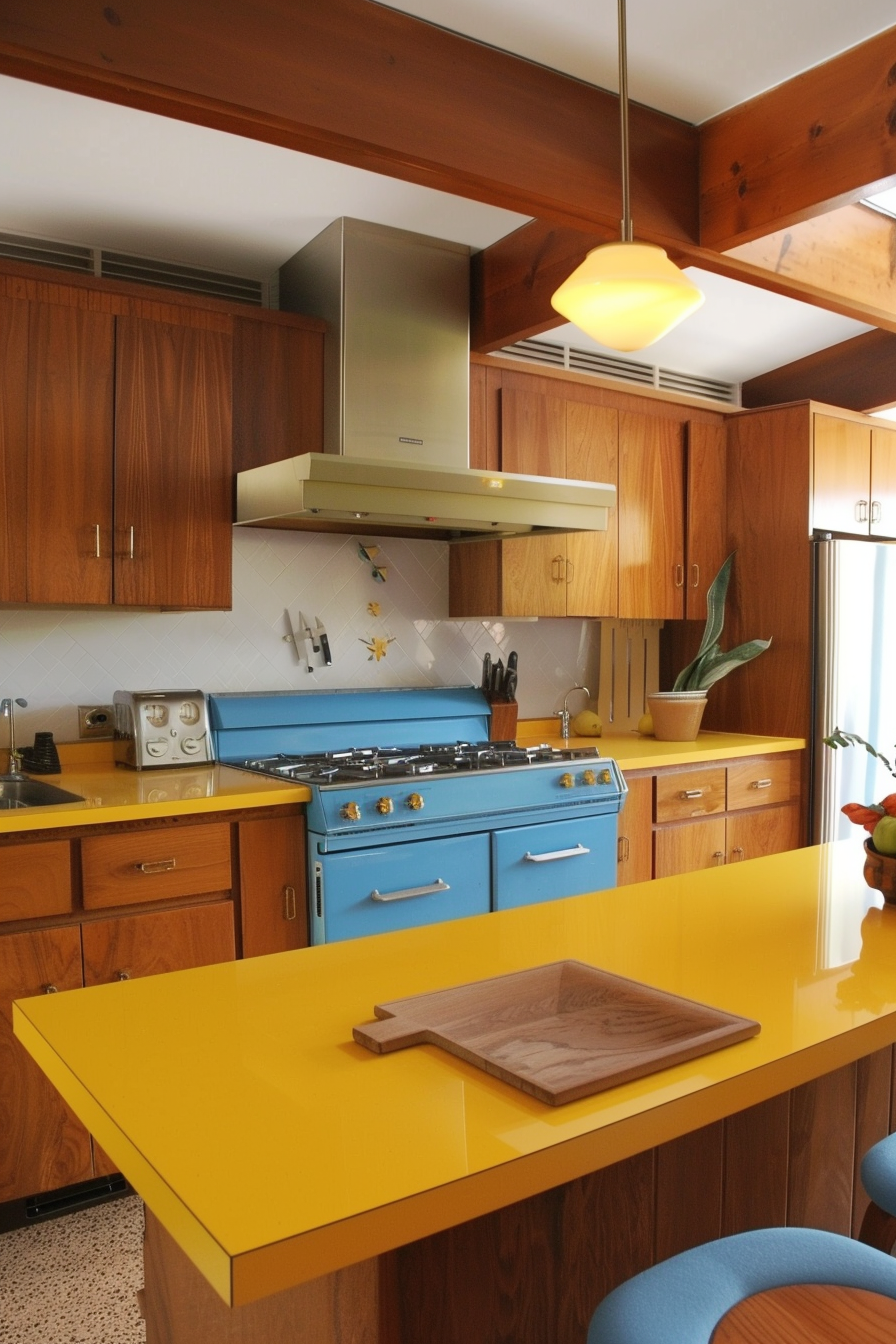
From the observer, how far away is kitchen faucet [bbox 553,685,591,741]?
13.9ft

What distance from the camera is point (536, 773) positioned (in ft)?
10.8

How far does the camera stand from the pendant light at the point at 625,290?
1.81m

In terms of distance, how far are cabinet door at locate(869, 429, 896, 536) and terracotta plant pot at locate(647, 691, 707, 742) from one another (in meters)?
1.20

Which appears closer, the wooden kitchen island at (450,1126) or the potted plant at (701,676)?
the wooden kitchen island at (450,1126)

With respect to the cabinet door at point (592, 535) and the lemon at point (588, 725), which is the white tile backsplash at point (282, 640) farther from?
the cabinet door at point (592, 535)

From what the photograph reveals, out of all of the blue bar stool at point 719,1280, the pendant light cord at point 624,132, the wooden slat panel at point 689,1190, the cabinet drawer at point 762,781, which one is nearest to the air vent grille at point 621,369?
the cabinet drawer at point 762,781

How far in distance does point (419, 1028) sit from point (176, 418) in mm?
2342

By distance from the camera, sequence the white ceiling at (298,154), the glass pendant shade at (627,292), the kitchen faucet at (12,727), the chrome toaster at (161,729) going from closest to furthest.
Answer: the glass pendant shade at (627,292) → the white ceiling at (298,154) → the kitchen faucet at (12,727) → the chrome toaster at (161,729)

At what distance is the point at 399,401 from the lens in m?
3.47

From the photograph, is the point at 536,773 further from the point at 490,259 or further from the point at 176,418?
the point at 490,259

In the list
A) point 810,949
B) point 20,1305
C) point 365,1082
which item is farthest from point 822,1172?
point 20,1305

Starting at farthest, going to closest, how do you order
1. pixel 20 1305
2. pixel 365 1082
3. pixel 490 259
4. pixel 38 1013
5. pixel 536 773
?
pixel 490 259 → pixel 536 773 → pixel 20 1305 → pixel 38 1013 → pixel 365 1082

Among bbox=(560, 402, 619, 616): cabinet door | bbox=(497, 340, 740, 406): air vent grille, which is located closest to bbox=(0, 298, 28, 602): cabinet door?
bbox=(497, 340, 740, 406): air vent grille

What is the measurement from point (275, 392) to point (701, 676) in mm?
2108
